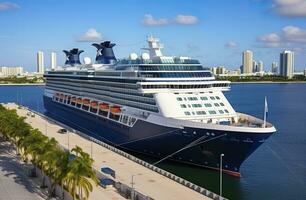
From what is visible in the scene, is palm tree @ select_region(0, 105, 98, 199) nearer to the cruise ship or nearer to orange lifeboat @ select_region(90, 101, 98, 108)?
the cruise ship

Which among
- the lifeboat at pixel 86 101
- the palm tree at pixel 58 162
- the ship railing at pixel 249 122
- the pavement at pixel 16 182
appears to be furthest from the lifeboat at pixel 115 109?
the ship railing at pixel 249 122

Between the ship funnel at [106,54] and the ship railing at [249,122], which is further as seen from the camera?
the ship funnel at [106,54]

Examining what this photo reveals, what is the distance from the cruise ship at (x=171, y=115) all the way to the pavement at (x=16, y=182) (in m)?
13.3

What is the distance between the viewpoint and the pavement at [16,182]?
3522 cm

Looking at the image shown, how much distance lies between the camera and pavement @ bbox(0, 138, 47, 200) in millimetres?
35219

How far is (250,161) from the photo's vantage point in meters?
52.4

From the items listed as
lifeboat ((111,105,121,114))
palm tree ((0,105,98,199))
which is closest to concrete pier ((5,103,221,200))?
palm tree ((0,105,98,199))

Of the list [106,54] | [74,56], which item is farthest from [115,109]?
[74,56]

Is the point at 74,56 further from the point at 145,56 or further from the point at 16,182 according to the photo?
the point at 16,182

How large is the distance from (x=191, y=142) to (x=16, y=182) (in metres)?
17.0

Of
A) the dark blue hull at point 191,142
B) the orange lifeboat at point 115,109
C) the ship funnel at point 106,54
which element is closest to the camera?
the dark blue hull at point 191,142

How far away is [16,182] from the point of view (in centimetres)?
3919

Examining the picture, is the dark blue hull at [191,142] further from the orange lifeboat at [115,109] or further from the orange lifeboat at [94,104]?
the orange lifeboat at [94,104]

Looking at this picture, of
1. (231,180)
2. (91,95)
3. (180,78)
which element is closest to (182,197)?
(231,180)
